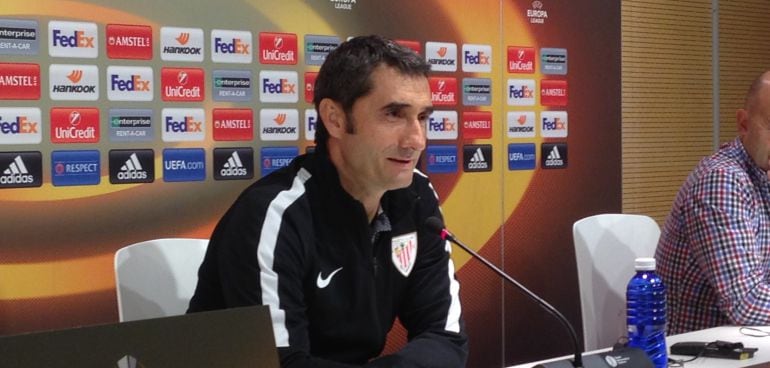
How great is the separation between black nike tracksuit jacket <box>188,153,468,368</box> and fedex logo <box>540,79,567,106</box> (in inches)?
76.2

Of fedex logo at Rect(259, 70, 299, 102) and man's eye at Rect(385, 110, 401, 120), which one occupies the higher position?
fedex logo at Rect(259, 70, 299, 102)

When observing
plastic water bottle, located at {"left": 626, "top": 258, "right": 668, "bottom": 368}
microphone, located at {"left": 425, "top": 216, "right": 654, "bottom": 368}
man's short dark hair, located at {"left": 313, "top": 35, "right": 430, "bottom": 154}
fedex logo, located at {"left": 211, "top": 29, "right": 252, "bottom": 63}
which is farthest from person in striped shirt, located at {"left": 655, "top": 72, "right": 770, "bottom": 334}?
fedex logo, located at {"left": 211, "top": 29, "right": 252, "bottom": 63}

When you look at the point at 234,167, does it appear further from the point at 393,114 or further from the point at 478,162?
the point at 393,114

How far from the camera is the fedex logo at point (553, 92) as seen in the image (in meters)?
3.96

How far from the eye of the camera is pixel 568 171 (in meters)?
4.07

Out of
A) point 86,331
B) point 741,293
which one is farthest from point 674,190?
point 86,331

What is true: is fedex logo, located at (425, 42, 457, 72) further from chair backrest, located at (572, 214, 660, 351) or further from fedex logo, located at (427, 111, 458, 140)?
chair backrest, located at (572, 214, 660, 351)

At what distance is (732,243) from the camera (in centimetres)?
246

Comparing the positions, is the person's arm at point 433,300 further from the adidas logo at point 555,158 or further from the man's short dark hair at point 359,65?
the adidas logo at point 555,158

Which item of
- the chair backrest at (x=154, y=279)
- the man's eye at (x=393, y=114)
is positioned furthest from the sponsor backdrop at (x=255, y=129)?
the man's eye at (x=393, y=114)

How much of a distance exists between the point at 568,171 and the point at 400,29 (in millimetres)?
1070

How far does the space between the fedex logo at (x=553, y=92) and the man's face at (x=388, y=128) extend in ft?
6.84

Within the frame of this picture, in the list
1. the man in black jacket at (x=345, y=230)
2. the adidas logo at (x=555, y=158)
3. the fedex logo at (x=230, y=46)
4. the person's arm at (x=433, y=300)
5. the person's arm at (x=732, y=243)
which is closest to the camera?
the man in black jacket at (x=345, y=230)

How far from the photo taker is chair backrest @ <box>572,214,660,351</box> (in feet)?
9.19
